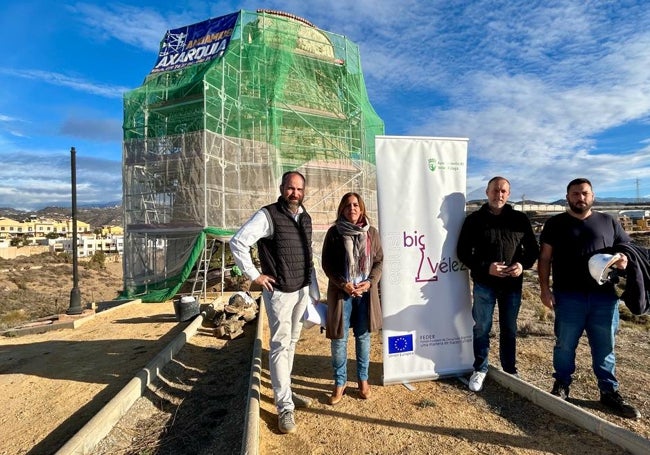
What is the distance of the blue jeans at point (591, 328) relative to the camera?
12.1 ft

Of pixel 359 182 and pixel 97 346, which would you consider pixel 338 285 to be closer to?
pixel 97 346

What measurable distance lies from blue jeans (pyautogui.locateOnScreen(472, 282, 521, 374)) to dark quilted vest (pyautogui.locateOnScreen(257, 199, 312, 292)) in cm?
197

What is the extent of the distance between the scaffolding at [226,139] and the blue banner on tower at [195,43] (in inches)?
2.4

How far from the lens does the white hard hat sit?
3.43m

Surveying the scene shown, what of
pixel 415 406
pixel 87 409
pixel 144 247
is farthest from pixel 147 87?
pixel 415 406

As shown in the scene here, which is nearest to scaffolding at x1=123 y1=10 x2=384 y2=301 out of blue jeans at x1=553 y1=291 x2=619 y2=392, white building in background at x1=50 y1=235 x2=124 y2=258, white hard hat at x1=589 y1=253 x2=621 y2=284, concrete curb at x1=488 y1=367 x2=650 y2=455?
concrete curb at x1=488 y1=367 x2=650 y2=455

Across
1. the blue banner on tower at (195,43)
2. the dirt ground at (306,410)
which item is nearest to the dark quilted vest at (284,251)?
the dirt ground at (306,410)

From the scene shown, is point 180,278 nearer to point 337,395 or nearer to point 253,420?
point 337,395

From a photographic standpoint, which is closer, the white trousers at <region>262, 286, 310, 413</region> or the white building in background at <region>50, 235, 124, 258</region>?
the white trousers at <region>262, 286, 310, 413</region>

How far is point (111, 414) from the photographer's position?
12.5 ft

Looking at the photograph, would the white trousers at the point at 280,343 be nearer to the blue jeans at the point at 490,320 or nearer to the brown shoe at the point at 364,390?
the brown shoe at the point at 364,390

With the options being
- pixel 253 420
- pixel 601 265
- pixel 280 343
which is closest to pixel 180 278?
pixel 280 343

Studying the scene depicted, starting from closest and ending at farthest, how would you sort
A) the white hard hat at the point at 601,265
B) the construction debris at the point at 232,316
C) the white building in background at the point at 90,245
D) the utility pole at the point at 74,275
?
the white hard hat at the point at 601,265
the construction debris at the point at 232,316
the utility pole at the point at 74,275
the white building in background at the point at 90,245

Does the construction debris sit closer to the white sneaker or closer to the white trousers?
the white trousers
